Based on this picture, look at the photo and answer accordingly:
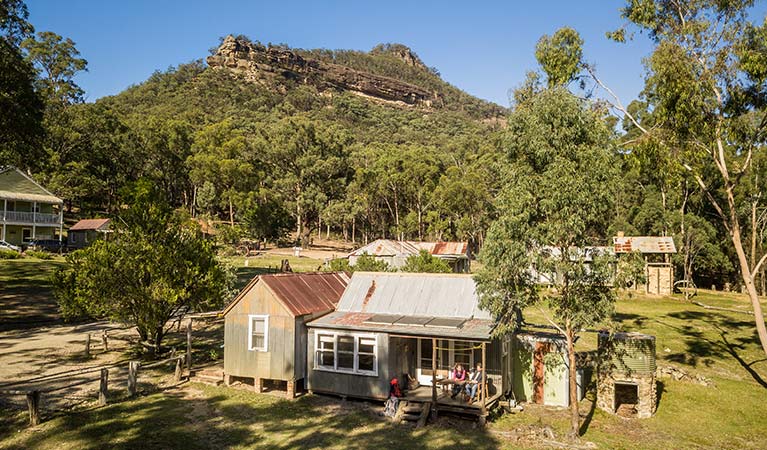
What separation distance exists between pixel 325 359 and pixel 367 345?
1743 mm

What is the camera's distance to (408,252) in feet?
155

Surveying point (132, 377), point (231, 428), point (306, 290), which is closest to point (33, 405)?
point (132, 377)

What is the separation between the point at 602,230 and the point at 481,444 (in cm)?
771

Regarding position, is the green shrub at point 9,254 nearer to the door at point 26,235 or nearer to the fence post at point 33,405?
the door at point 26,235

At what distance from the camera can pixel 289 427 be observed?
15406 mm

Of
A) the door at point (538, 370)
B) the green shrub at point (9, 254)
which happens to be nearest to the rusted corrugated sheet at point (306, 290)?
the door at point (538, 370)

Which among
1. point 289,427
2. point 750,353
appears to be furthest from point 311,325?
point 750,353

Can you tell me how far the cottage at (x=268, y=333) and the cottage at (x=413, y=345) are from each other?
593 mm

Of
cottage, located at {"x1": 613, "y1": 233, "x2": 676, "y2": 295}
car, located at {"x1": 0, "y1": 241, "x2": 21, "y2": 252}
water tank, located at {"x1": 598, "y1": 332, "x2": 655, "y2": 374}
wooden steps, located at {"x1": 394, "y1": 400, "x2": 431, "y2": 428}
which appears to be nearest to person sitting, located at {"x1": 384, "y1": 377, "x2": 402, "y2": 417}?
wooden steps, located at {"x1": 394, "y1": 400, "x2": 431, "y2": 428}

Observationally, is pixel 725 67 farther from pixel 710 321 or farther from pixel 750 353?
pixel 710 321

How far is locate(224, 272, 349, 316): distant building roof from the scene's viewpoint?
742 inches

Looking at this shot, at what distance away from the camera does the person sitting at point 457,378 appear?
58.4ft

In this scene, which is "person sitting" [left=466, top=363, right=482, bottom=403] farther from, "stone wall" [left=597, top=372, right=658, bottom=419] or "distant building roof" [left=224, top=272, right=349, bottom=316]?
"distant building roof" [left=224, top=272, right=349, bottom=316]

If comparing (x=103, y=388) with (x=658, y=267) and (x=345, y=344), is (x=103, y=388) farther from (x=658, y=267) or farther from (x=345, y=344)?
(x=658, y=267)
